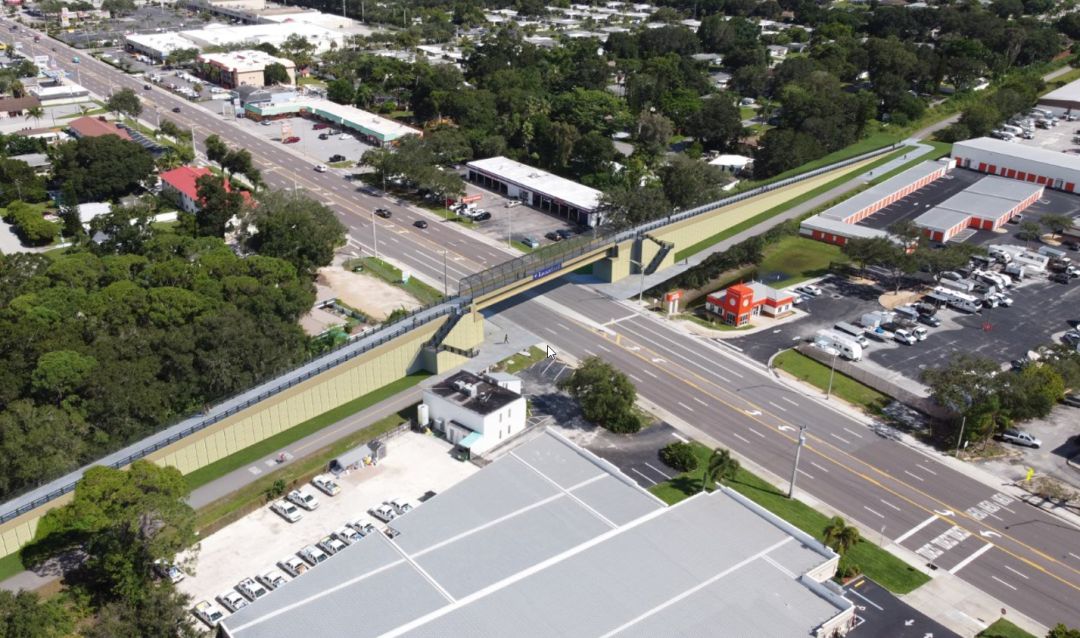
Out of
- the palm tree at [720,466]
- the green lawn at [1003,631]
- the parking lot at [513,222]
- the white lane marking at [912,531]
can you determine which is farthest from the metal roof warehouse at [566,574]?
the parking lot at [513,222]

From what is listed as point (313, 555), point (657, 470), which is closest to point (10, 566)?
point (313, 555)

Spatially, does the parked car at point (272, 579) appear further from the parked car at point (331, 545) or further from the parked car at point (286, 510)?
the parked car at point (286, 510)

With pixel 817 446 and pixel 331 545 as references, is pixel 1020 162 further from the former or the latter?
pixel 331 545

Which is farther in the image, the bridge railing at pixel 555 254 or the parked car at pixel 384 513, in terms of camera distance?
the bridge railing at pixel 555 254

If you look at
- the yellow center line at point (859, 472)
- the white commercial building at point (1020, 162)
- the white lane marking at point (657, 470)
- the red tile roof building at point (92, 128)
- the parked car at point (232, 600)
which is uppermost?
the white commercial building at point (1020, 162)

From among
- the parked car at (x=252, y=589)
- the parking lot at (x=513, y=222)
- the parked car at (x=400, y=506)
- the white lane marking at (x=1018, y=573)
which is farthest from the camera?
the parking lot at (x=513, y=222)

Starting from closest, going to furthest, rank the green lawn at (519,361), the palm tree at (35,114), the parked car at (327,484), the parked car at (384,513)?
the parked car at (384,513) → the parked car at (327,484) → the green lawn at (519,361) → the palm tree at (35,114)

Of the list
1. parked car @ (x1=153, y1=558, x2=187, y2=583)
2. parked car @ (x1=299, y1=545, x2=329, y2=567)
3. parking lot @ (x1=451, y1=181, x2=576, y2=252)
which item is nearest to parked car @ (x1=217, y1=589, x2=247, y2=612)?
parked car @ (x1=153, y1=558, x2=187, y2=583)
